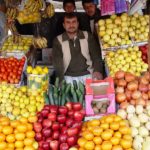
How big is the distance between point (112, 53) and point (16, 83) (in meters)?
1.36

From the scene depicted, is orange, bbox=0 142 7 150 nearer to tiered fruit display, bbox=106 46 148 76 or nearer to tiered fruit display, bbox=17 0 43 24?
tiered fruit display, bbox=106 46 148 76

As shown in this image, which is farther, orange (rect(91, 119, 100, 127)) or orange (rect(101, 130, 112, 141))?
orange (rect(91, 119, 100, 127))

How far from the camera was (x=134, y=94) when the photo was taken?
354 cm

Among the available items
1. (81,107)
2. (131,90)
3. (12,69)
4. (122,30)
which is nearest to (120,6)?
(122,30)

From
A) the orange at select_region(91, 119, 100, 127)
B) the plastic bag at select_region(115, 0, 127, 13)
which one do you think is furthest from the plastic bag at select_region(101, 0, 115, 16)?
the orange at select_region(91, 119, 100, 127)

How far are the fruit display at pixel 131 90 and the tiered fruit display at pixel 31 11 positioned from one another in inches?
71.5

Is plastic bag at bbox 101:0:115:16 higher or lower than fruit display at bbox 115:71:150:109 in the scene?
higher

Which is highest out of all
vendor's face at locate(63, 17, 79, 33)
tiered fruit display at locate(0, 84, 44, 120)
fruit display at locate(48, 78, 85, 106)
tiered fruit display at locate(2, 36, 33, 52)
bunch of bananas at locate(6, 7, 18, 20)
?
bunch of bananas at locate(6, 7, 18, 20)

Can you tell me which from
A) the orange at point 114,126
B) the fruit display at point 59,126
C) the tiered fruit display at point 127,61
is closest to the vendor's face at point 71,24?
the tiered fruit display at point 127,61

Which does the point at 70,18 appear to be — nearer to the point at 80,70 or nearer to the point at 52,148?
the point at 80,70

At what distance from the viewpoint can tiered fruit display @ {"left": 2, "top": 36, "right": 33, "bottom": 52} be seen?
575cm

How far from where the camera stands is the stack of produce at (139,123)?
3071mm

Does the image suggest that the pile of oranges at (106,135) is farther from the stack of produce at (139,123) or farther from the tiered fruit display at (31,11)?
the tiered fruit display at (31,11)

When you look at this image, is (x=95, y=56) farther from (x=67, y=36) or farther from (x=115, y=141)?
(x=115, y=141)
